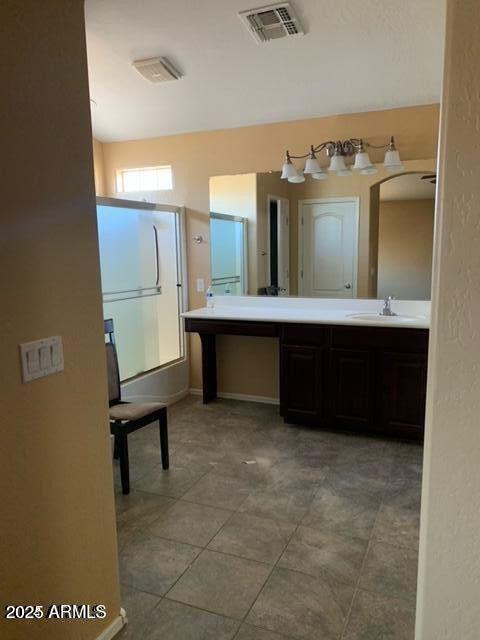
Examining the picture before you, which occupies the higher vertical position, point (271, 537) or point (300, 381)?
point (300, 381)

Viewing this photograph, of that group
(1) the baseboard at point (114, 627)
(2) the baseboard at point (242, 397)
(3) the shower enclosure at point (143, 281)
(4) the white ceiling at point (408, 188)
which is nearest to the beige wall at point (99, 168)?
(3) the shower enclosure at point (143, 281)

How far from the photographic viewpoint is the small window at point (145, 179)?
14.3 ft

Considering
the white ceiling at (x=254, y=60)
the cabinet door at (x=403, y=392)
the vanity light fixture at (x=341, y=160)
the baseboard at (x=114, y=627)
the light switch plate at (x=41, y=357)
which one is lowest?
the baseboard at (x=114, y=627)

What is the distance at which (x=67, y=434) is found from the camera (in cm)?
144

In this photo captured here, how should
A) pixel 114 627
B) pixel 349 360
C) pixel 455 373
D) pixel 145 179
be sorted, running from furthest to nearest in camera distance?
pixel 145 179
pixel 349 360
pixel 114 627
pixel 455 373

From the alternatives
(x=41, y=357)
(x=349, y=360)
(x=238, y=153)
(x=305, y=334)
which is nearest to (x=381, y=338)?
(x=349, y=360)

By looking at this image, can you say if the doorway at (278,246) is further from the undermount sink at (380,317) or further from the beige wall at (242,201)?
the undermount sink at (380,317)

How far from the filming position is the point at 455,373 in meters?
1.06

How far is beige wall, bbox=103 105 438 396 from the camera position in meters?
3.43

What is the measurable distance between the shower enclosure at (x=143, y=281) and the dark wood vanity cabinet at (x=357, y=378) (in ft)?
4.35

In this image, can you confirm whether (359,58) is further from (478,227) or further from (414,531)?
(414,531)

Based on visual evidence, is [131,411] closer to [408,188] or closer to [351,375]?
[351,375]

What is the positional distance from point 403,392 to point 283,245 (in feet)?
5.11

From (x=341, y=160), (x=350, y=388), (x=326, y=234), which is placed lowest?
(x=350, y=388)
